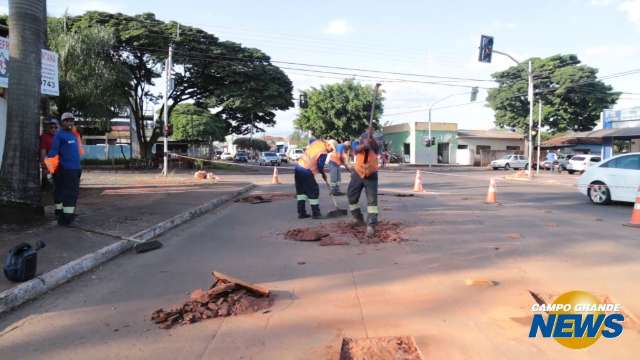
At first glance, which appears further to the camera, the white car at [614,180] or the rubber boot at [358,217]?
the white car at [614,180]

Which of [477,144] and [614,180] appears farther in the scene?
[477,144]

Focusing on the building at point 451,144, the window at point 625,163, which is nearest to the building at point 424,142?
the building at point 451,144

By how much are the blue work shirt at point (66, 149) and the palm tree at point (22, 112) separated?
1.52 ft

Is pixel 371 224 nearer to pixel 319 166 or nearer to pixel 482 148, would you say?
pixel 319 166

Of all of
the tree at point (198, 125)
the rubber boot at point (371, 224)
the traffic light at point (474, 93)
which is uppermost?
the traffic light at point (474, 93)

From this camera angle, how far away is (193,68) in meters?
33.7

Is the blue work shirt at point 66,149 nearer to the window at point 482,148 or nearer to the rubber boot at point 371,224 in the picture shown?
the rubber boot at point 371,224

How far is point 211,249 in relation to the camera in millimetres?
7203

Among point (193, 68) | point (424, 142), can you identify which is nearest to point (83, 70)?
point (193, 68)

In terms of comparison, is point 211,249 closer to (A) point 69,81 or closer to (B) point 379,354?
(B) point 379,354

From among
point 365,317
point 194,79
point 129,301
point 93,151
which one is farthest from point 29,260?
point 93,151

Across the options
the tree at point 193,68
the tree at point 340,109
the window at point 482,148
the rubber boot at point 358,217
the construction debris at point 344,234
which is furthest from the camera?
the window at point 482,148

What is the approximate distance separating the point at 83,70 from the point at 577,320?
74.5 ft

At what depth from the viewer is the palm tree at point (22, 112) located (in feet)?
25.4
